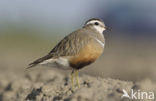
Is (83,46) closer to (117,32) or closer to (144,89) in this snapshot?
(144,89)

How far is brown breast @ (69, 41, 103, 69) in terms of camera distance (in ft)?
36.1

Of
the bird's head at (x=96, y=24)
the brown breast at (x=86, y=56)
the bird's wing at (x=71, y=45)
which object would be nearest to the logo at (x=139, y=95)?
the brown breast at (x=86, y=56)

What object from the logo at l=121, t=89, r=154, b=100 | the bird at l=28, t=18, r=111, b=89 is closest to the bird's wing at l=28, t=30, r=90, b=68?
the bird at l=28, t=18, r=111, b=89

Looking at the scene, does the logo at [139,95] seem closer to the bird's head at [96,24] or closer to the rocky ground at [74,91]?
the rocky ground at [74,91]

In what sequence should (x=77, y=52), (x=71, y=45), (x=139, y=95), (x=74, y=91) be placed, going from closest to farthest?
(x=139, y=95) → (x=74, y=91) → (x=77, y=52) → (x=71, y=45)

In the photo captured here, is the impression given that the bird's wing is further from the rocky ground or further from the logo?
the logo

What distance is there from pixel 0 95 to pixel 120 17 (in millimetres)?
35928

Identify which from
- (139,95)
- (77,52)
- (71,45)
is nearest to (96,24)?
(71,45)

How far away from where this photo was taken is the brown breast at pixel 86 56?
36.1 feet

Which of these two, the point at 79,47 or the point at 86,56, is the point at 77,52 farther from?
Answer: the point at 86,56

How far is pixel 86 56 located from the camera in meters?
11.0

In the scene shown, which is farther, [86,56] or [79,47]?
[79,47]

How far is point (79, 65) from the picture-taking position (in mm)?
11109

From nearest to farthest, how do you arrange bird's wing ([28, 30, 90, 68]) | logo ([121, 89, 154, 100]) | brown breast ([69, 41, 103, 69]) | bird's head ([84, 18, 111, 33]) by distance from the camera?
logo ([121, 89, 154, 100]) → brown breast ([69, 41, 103, 69]) → bird's wing ([28, 30, 90, 68]) → bird's head ([84, 18, 111, 33])
